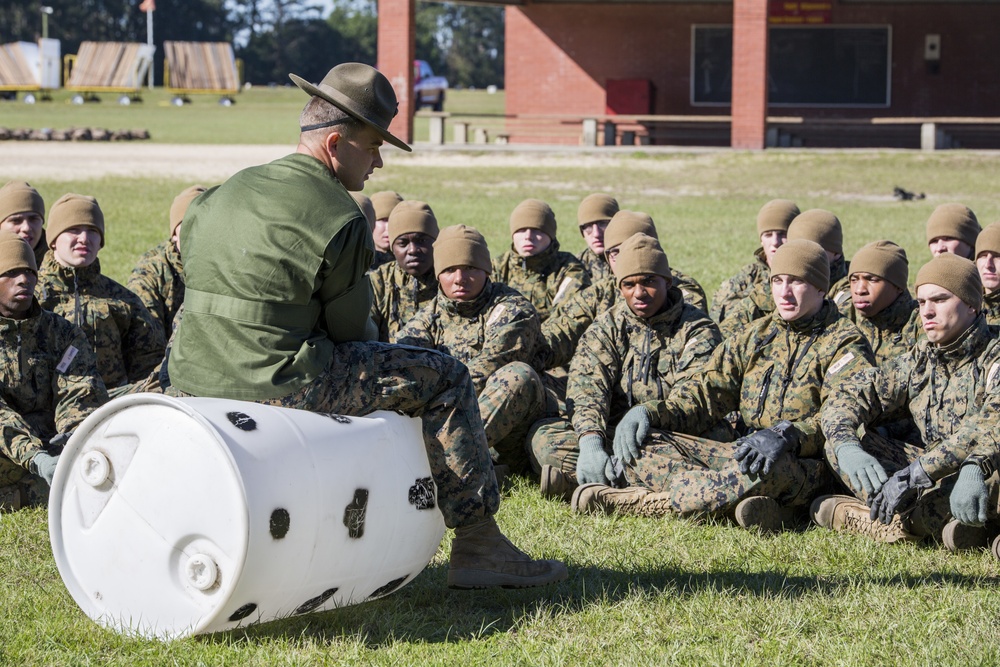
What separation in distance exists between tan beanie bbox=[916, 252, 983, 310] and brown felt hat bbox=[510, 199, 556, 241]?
4.24 m

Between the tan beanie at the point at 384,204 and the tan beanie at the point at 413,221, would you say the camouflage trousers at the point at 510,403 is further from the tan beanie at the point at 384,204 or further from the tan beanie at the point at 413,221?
the tan beanie at the point at 384,204

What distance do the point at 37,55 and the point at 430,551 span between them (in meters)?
69.6

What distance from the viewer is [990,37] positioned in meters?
32.1

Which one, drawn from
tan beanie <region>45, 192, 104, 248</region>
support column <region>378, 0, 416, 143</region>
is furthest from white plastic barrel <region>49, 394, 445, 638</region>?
support column <region>378, 0, 416, 143</region>

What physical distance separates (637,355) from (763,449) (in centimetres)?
131

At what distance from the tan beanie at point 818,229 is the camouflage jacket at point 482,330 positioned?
219 cm

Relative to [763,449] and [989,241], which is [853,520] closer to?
[763,449]

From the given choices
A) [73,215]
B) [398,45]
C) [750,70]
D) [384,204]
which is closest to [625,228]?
[384,204]

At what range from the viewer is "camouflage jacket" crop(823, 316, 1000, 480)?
5.80 metres

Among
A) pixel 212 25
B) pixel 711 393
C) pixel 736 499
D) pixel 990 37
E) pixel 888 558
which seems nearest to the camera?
pixel 888 558

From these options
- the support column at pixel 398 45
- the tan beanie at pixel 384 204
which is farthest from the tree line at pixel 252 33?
the tan beanie at pixel 384 204

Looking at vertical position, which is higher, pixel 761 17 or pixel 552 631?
pixel 761 17

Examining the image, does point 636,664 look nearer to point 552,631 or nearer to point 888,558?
point 552,631

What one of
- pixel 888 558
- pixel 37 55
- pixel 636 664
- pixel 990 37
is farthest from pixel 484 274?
pixel 37 55
